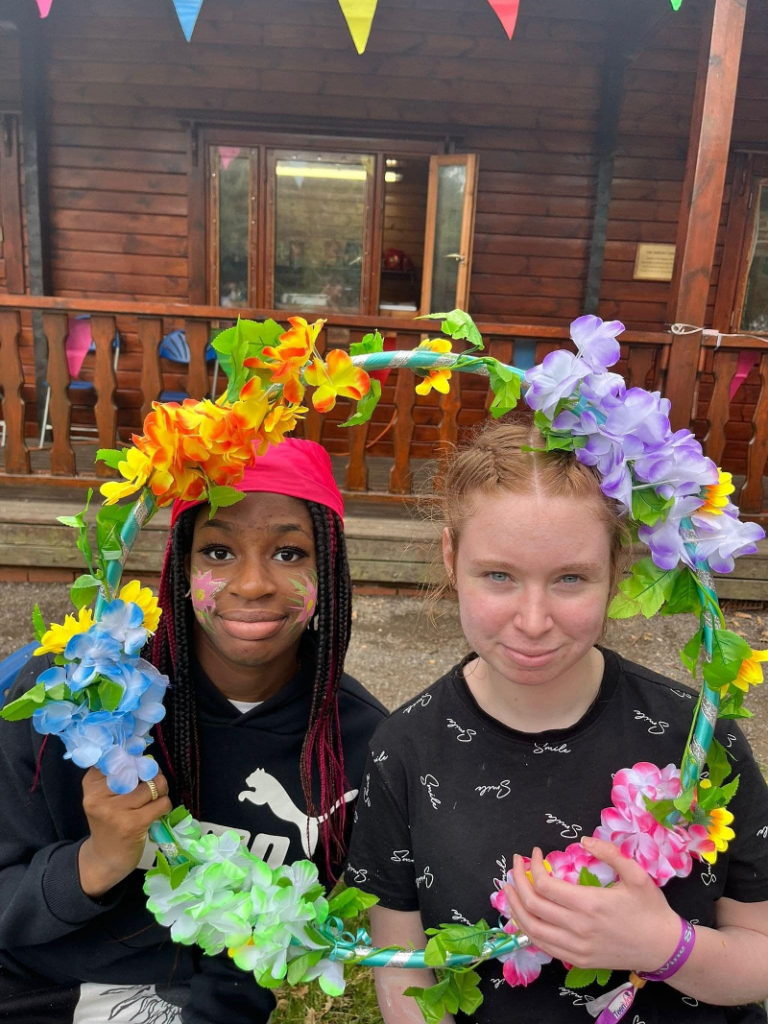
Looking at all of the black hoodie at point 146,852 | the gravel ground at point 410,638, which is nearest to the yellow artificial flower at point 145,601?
the black hoodie at point 146,852

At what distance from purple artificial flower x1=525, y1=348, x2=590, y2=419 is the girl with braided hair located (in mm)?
→ 553

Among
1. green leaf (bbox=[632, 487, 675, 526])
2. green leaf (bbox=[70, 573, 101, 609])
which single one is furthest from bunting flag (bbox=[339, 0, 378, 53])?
green leaf (bbox=[70, 573, 101, 609])

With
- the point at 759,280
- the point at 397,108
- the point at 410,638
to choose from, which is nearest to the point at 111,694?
the point at 410,638

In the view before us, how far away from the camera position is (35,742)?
163 cm

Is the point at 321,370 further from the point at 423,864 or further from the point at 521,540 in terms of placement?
the point at 423,864

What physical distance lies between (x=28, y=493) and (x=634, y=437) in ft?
15.4

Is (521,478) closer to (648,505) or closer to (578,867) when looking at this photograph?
(648,505)

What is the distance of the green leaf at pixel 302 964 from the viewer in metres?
1.44

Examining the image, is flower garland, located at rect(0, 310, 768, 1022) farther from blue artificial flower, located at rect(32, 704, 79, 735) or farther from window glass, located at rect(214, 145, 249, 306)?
window glass, located at rect(214, 145, 249, 306)

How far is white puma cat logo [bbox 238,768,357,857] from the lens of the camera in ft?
5.77

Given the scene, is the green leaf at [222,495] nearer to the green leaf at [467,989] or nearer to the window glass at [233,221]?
the green leaf at [467,989]

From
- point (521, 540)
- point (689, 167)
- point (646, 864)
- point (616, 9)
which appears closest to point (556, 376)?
point (521, 540)

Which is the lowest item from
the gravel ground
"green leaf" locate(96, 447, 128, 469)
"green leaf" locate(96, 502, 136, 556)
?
the gravel ground

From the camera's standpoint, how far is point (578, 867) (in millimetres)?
1338
